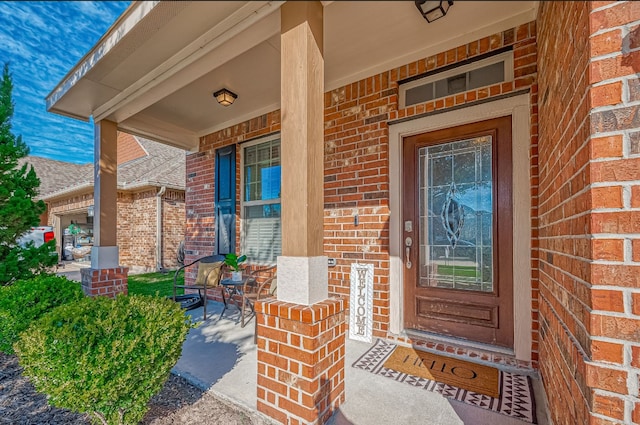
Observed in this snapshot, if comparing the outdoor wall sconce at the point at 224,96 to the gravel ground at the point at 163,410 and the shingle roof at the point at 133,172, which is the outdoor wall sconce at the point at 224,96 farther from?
the shingle roof at the point at 133,172

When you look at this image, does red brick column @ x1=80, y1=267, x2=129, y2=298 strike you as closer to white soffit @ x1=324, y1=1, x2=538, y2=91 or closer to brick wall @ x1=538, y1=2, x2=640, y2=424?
white soffit @ x1=324, y1=1, x2=538, y2=91

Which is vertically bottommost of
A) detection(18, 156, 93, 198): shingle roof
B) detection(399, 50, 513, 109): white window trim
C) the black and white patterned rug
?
the black and white patterned rug

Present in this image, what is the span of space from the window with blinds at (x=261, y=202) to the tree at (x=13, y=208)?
2.49m

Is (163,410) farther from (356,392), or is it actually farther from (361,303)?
(361,303)

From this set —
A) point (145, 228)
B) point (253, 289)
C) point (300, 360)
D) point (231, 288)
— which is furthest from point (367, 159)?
point (145, 228)

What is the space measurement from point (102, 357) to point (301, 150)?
1454 millimetres

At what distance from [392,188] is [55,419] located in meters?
3.01

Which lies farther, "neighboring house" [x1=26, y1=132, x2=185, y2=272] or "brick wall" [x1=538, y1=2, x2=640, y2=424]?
"neighboring house" [x1=26, y1=132, x2=185, y2=272]

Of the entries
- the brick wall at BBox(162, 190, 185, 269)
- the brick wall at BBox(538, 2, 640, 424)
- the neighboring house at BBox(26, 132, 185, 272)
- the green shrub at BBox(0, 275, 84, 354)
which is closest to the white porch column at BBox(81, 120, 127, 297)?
the green shrub at BBox(0, 275, 84, 354)

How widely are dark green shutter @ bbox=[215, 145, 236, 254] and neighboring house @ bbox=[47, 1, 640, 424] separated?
606 mm

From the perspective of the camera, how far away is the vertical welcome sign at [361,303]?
9.45ft

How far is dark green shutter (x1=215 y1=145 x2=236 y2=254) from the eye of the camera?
4344 millimetres

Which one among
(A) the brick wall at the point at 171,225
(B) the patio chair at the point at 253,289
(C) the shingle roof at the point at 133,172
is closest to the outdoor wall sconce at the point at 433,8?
(B) the patio chair at the point at 253,289

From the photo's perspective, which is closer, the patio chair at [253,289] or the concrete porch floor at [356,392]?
the concrete porch floor at [356,392]
